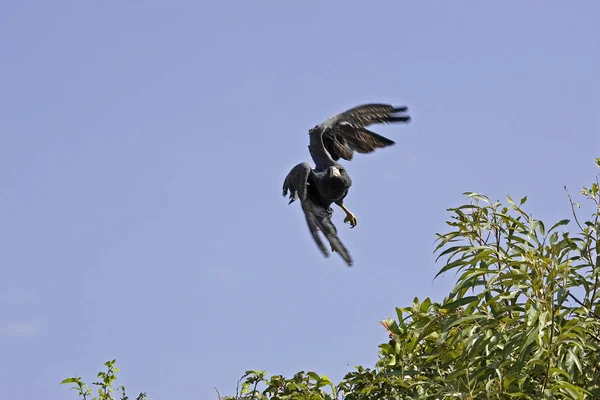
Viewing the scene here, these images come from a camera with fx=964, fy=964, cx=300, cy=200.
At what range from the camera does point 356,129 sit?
28.7 feet

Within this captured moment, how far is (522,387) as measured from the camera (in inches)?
218

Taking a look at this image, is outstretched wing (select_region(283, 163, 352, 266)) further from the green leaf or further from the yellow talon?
the green leaf

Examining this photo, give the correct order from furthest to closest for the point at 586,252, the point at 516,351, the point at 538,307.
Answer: the point at 586,252
the point at 516,351
the point at 538,307

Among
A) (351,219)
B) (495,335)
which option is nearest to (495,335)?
(495,335)

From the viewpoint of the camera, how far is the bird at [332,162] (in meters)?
7.84

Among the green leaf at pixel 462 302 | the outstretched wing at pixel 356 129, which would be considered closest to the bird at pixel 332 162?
the outstretched wing at pixel 356 129

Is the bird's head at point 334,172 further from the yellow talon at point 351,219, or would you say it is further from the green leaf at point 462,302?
the green leaf at point 462,302

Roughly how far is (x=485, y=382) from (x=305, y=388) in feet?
4.63

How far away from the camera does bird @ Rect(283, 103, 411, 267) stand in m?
7.84

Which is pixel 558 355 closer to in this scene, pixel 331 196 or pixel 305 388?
A: pixel 305 388

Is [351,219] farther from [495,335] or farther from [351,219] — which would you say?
[495,335]

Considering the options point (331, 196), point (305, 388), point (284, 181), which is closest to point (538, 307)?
point (305, 388)

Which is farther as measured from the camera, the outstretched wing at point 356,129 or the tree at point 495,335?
the outstretched wing at point 356,129

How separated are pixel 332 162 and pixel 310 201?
0.48 meters
